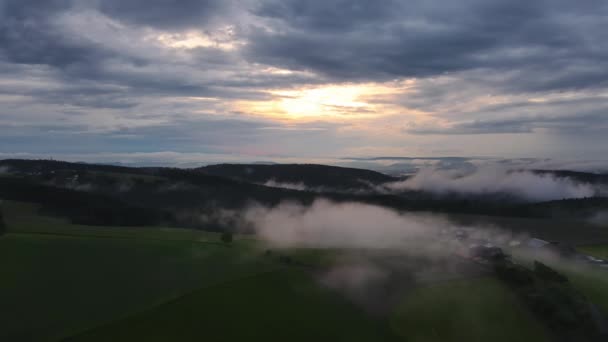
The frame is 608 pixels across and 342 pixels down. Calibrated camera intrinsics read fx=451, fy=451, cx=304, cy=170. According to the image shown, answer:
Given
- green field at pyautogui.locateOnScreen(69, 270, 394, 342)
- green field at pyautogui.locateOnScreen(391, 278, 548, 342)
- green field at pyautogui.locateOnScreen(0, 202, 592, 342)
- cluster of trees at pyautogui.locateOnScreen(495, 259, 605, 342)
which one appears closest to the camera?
green field at pyautogui.locateOnScreen(69, 270, 394, 342)

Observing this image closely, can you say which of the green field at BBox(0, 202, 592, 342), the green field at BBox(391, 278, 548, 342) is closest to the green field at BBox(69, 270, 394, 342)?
the green field at BBox(0, 202, 592, 342)

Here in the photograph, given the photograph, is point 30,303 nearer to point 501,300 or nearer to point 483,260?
point 501,300

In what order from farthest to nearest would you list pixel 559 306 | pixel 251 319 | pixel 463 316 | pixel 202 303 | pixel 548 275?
pixel 548 275
pixel 559 306
pixel 463 316
pixel 202 303
pixel 251 319

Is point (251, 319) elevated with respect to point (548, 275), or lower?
elevated

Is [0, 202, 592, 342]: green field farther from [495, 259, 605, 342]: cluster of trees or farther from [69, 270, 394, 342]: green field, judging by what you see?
[495, 259, 605, 342]: cluster of trees

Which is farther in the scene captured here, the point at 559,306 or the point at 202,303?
Answer: the point at 559,306

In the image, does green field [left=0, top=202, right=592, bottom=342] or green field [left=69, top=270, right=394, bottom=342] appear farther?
green field [left=0, top=202, right=592, bottom=342]

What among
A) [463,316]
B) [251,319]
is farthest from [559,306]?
[251,319]

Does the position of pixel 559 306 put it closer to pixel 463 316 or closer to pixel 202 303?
pixel 463 316

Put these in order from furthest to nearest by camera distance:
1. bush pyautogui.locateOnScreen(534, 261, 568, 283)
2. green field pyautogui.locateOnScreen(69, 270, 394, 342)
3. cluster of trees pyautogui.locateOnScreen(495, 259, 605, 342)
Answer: bush pyautogui.locateOnScreen(534, 261, 568, 283) → cluster of trees pyautogui.locateOnScreen(495, 259, 605, 342) → green field pyautogui.locateOnScreen(69, 270, 394, 342)

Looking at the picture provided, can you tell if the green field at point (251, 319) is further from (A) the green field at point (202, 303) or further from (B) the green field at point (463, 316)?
(B) the green field at point (463, 316)
